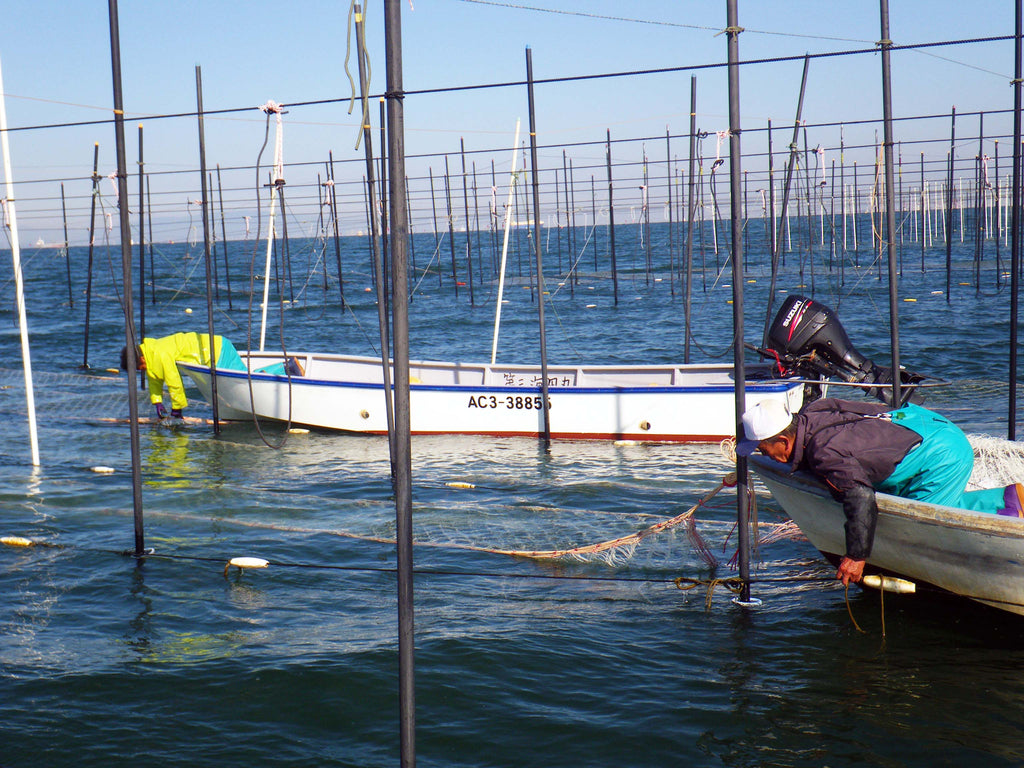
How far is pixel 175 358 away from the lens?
14.5 m

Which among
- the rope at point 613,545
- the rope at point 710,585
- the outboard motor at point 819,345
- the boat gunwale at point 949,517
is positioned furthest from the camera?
the outboard motor at point 819,345

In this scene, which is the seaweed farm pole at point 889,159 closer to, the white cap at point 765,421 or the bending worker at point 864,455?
the bending worker at point 864,455

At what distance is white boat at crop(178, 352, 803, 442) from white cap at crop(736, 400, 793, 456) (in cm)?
601

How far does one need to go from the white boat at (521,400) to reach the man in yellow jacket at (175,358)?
305 mm

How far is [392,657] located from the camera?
20.4 feet

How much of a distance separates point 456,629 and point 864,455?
9.84ft

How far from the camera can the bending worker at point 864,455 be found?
554 cm

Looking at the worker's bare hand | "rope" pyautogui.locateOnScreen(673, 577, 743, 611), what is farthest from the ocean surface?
the worker's bare hand

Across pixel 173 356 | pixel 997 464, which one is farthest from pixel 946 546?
pixel 173 356

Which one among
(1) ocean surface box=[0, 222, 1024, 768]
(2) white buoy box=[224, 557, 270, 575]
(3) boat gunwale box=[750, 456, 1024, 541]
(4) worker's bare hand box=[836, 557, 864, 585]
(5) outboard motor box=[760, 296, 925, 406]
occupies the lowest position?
(1) ocean surface box=[0, 222, 1024, 768]

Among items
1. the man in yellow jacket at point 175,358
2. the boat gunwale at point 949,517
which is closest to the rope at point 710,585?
the boat gunwale at point 949,517

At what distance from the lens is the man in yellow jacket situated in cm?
1441

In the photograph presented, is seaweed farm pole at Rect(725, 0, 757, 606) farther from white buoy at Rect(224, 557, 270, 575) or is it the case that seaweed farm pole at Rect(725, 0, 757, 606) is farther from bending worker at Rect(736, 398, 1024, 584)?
white buoy at Rect(224, 557, 270, 575)

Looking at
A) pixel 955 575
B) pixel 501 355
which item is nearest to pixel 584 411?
pixel 955 575
